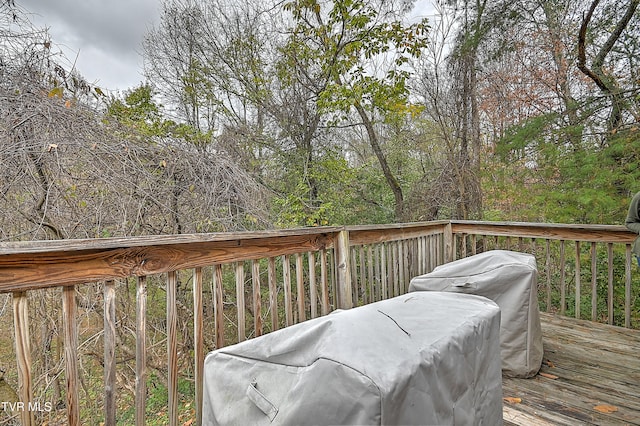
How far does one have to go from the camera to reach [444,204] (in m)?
6.63

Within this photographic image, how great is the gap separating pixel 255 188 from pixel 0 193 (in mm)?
1852

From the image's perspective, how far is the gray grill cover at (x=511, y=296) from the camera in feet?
7.29

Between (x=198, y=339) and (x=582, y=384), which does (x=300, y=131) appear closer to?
(x=198, y=339)

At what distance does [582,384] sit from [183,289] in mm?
3791

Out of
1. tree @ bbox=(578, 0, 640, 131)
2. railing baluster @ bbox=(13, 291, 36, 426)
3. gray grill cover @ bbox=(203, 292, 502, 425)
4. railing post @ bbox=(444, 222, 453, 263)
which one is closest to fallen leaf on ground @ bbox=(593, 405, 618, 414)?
gray grill cover @ bbox=(203, 292, 502, 425)

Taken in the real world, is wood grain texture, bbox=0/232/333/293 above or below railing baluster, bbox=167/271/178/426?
above

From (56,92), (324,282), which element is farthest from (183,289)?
(56,92)

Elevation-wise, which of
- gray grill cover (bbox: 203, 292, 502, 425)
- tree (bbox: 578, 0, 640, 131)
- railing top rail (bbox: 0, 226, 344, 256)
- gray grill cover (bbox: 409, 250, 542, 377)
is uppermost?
tree (bbox: 578, 0, 640, 131)

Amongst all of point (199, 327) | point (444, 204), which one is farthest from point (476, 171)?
point (199, 327)

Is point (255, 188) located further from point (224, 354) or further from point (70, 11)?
point (70, 11)

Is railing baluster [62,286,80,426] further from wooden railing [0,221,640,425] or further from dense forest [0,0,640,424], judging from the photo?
dense forest [0,0,640,424]

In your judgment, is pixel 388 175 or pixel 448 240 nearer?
pixel 448 240

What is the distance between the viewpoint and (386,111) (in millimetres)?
6465

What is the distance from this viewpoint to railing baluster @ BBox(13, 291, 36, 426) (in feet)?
3.56
